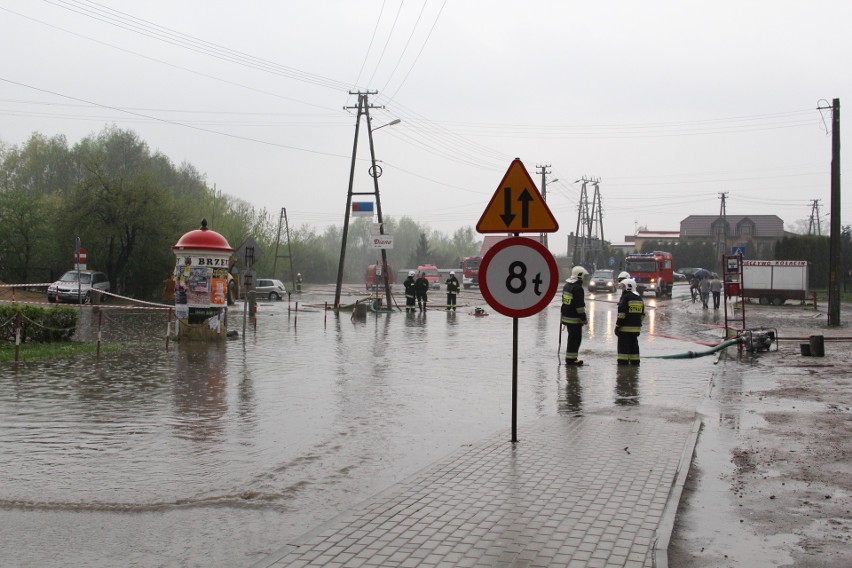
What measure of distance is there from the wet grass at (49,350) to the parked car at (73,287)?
58.6ft

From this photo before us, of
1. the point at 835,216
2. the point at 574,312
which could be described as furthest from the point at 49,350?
the point at 835,216

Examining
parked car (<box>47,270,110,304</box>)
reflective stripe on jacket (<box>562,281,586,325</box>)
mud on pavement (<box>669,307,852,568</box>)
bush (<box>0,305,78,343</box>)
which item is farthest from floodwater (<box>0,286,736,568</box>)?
parked car (<box>47,270,110,304</box>)

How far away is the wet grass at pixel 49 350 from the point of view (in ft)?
51.0

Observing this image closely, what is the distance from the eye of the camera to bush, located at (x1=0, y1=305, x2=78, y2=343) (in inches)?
687

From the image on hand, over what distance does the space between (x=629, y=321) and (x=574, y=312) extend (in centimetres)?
99

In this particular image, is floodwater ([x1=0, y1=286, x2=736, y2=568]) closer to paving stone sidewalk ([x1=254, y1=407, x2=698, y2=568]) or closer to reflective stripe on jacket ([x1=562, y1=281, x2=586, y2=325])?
paving stone sidewalk ([x1=254, y1=407, x2=698, y2=568])

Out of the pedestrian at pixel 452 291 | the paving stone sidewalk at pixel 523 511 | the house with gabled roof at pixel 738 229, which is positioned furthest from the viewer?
the house with gabled roof at pixel 738 229

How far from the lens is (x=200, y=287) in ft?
69.3

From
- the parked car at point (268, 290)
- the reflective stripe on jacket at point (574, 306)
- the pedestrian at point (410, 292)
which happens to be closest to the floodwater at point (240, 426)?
the reflective stripe on jacket at point (574, 306)

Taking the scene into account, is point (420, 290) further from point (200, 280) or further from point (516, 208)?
point (516, 208)

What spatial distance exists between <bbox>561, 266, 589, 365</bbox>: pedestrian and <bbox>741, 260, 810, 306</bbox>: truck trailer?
1230 inches

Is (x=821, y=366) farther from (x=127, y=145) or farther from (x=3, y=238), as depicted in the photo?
(x=127, y=145)

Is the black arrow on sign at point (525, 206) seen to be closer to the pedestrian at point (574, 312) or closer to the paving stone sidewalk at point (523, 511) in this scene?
A: the paving stone sidewalk at point (523, 511)

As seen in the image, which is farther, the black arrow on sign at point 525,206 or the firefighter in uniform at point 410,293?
the firefighter in uniform at point 410,293
